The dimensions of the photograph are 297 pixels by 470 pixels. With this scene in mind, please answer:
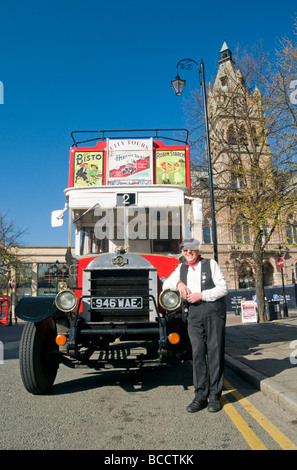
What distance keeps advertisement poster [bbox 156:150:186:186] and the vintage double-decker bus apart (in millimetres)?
19

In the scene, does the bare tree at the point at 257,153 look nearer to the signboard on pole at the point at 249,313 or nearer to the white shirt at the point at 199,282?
the signboard on pole at the point at 249,313

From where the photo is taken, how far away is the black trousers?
432 cm

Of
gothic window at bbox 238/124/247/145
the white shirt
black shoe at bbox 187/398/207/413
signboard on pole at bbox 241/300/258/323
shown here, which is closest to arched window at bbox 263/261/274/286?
signboard on pole at bbox 241/300/258/323

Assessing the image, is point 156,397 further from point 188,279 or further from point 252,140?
point 252,140

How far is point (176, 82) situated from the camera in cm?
1338

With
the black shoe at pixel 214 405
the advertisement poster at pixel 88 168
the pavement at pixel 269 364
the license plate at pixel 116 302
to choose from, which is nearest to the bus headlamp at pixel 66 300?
the license plate at pixel 116 302

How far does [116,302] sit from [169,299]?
77 centimetres

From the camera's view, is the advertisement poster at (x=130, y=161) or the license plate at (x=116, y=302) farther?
the advertisement poster at (x=130, y=161)

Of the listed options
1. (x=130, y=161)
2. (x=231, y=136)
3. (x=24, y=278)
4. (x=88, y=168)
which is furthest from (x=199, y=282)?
(x=24, y=278)

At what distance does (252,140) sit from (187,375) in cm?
1166

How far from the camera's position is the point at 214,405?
4219 mm

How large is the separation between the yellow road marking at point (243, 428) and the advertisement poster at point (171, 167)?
3.83 meters

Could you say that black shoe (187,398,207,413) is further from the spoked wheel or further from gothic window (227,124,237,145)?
gothic window (227,124,237,145)

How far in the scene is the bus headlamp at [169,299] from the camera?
16.3 ft
